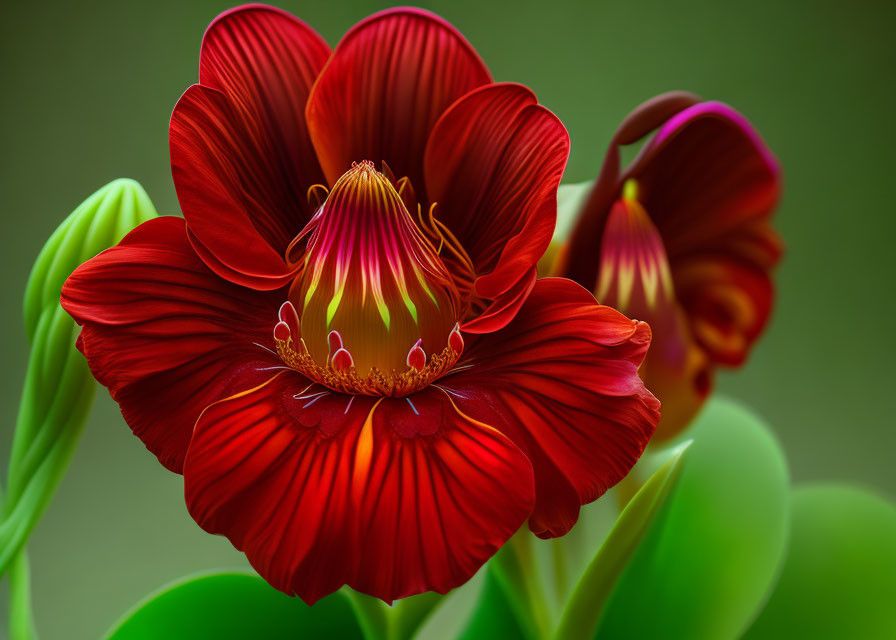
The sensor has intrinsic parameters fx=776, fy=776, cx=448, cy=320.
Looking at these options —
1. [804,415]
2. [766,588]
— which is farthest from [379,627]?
[804,415]

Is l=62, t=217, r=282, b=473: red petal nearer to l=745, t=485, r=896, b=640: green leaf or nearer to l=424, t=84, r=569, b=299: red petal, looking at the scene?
l=424, t=84, r=569, b=299: red petal

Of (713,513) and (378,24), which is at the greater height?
(378,24)

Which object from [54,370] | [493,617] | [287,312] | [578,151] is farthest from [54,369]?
[578,151]

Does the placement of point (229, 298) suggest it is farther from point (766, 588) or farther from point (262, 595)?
point (766, 588)

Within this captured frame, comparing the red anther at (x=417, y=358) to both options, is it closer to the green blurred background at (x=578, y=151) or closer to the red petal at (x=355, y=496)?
the red petal at (x=355, y=496)

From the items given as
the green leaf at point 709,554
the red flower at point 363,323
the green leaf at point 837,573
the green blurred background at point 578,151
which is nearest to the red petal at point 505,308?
the red flower at point 363,323

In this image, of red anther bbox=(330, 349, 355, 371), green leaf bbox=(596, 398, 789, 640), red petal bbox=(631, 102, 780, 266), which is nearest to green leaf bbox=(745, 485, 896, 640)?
green leaf bbox=(596, 398, 789, 640)

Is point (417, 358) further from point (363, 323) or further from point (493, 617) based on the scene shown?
point (493, 617)
